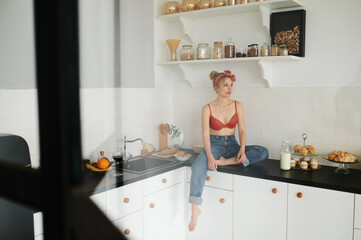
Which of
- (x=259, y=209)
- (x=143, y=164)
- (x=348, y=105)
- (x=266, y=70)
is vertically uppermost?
(x=266, y=70)

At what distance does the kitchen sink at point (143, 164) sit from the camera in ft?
9.60

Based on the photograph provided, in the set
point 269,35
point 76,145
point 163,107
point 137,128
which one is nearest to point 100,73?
point 137,128

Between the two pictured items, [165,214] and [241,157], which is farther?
[165,214]

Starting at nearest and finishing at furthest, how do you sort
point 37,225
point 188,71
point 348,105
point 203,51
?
point 37,225, point 348,105, point 203,51, point 188,71

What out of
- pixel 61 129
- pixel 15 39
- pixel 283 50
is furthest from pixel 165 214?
pixel 61 129

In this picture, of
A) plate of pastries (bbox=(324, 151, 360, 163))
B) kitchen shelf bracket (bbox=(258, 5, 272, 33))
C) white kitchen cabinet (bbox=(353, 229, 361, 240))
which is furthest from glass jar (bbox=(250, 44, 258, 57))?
white kitchen cabinet (bbox=(353, 229, 361, 240))

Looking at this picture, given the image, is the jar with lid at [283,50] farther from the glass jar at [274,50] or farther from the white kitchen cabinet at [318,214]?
the white kitchen cabinet at [318,214]

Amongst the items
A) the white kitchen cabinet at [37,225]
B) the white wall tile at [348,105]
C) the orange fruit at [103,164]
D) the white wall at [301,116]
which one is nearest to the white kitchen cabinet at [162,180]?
the orange fruit at [103,164]

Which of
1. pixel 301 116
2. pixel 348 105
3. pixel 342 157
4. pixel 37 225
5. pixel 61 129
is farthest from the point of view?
pixel 301 116

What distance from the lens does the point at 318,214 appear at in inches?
97.9

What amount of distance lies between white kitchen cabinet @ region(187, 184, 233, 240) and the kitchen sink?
16.5 inches

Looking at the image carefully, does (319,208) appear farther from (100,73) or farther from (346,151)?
(100,73)

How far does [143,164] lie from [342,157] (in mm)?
1550

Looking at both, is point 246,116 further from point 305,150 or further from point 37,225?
point 37,225
